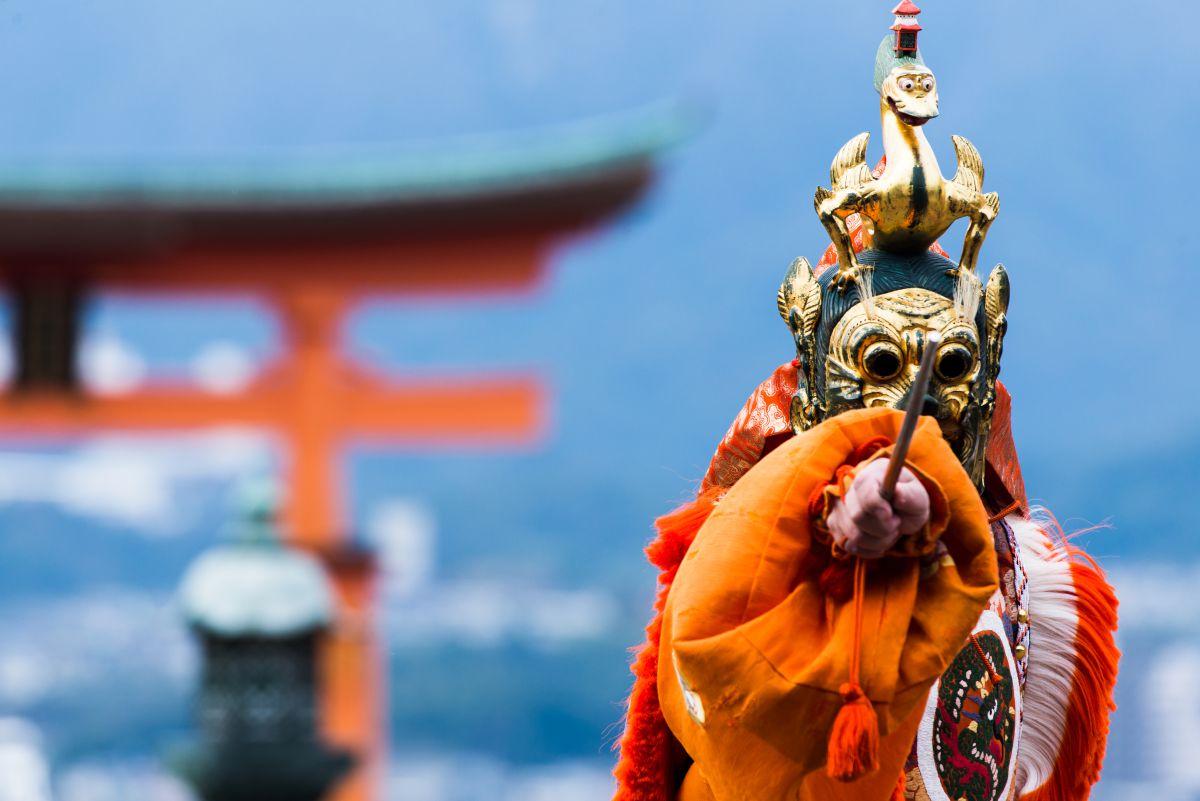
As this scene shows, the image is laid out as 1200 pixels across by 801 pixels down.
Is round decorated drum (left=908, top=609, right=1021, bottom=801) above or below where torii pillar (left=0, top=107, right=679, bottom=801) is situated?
below

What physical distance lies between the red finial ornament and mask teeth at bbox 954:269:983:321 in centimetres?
26

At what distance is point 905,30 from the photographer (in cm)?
209

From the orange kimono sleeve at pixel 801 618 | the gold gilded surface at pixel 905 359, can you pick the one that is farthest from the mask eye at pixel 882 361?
the orange kimono sleeve at pixel 801 618

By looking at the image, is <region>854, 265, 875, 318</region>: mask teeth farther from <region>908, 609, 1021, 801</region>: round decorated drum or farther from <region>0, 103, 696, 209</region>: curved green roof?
<region>0, 103, 696, 209</region>: curved green roof

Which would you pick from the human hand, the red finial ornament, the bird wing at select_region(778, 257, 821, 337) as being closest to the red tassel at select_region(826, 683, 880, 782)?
the human hand

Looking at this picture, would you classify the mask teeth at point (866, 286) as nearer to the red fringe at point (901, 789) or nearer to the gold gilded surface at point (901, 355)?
the gold gilded surface at point (901, 355)

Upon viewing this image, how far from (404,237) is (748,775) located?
27.0ft

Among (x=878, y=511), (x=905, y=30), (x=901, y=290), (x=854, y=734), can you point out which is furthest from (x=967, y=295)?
(x=854, y=734)

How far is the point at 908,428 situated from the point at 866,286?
0.45 metres

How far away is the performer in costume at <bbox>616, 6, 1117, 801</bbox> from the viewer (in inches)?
65.3

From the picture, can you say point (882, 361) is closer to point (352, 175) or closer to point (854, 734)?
point (854, 734)

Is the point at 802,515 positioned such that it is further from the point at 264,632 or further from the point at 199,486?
the point at 199,486

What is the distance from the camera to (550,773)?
29.6ft

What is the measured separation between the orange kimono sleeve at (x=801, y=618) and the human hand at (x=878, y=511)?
0.03 m
